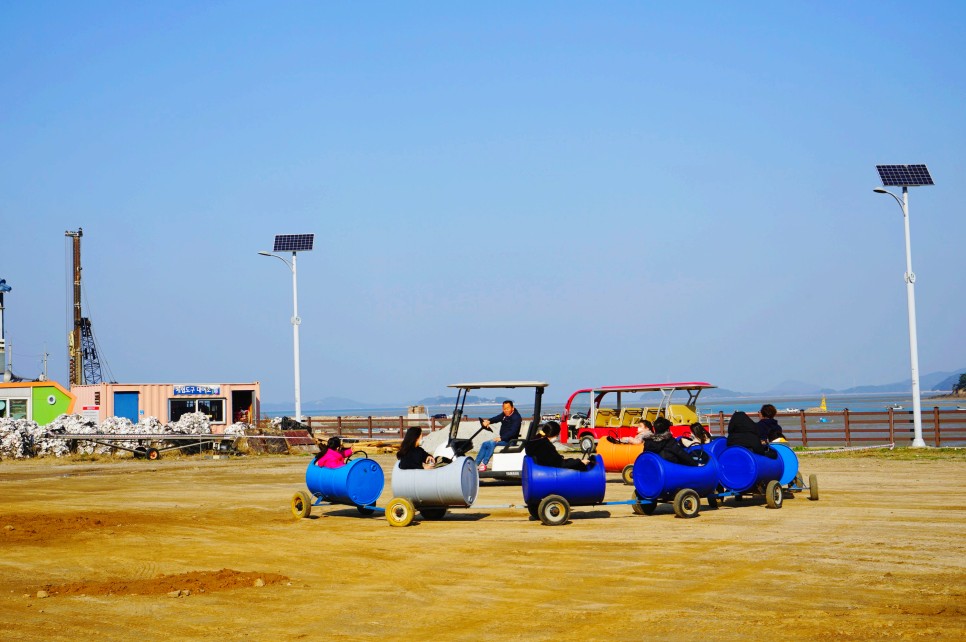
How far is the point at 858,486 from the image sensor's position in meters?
18.2

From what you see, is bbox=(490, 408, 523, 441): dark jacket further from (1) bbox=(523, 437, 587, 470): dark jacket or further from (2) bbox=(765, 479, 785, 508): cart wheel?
(2) bbox=(765, 479, 785, 508): cart wheel

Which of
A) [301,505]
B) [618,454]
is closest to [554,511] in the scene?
[301,505]

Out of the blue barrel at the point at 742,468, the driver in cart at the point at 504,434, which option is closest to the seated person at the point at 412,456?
the driver in cart at the point at 504,434

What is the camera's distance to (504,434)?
1859 cm

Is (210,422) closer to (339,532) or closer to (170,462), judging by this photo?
(170,462)

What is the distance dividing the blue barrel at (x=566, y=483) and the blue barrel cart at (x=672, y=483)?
28.2 inches

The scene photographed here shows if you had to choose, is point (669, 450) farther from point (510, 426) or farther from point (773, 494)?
point (510, 426)

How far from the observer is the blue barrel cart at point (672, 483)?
14.1 m

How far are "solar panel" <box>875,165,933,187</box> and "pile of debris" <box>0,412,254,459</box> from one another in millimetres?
23562

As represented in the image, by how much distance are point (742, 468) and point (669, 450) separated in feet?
4.78

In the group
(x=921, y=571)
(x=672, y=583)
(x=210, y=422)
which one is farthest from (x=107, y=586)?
(x=210, y=422)

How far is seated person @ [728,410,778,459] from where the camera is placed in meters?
15.4

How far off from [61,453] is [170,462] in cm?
563

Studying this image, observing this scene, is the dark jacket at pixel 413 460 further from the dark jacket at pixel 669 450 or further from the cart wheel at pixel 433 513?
the dark jacket at pixel 669 450
